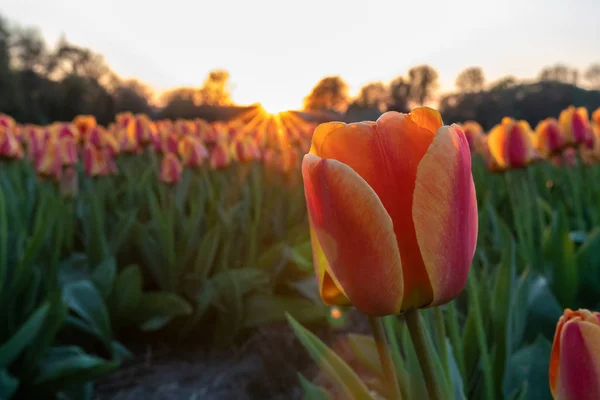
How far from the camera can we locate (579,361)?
1.16ft

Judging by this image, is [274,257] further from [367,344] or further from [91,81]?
[91,81]

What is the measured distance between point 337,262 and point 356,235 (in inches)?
1.2

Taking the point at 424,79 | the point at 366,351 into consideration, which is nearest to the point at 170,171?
the point at 366,351

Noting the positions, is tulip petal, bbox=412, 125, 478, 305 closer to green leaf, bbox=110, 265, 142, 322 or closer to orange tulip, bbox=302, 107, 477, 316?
orange tulip, bbox=302, 107, 477, 316

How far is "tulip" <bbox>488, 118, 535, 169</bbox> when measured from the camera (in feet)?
5.89

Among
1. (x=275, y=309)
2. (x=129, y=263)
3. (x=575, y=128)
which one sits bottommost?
(x=275, y=309)

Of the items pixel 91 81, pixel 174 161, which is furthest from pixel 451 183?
pixel 91 81

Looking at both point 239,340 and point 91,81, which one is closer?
point 239,340

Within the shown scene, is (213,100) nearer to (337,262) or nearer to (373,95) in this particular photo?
(373,95)

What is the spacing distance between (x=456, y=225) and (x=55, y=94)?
51.3ft

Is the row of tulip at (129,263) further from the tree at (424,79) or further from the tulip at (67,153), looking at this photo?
the tree at (424,79)

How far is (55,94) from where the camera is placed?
14281mm

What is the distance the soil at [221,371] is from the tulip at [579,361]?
114 cm

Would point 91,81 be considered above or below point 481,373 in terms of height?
above
